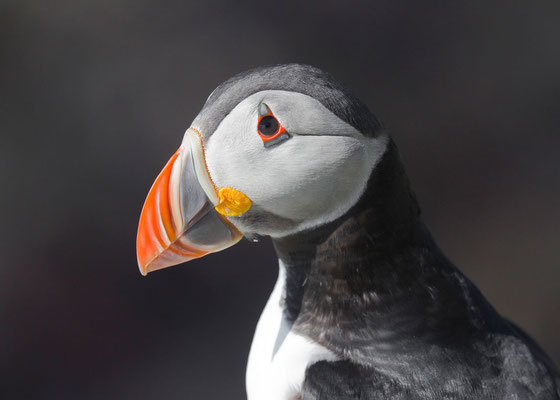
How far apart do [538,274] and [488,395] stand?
2.18m

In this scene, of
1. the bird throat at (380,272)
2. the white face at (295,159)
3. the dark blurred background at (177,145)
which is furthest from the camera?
the dark blurred background at (177,145)

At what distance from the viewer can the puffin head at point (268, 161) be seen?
1.42 meters

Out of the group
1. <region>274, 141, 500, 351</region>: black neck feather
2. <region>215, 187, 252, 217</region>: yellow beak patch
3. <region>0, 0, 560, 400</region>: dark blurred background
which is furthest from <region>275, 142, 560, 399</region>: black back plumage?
<region>0, 0, 560, 400</region>: dark blurred background

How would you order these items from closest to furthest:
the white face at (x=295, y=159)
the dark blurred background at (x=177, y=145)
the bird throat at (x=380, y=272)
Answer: the white face at (x=295, y=159) → the bird throat at (x=380, y=272) → the dark blurred background at (x=177, y=145)

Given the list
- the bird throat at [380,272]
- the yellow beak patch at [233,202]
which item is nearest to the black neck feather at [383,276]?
the bird throat at [380,272]

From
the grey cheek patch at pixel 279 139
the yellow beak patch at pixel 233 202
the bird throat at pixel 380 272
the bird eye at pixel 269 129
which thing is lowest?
the bird throat at pixel 380 272

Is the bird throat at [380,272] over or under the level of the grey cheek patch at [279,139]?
under

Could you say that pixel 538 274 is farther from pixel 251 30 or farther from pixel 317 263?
pixel 317 263

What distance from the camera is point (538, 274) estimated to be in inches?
138

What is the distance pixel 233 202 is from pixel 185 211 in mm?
114

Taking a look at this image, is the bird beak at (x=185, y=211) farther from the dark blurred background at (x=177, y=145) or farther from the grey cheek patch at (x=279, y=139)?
the dark blurred background at (x=177, y=145)

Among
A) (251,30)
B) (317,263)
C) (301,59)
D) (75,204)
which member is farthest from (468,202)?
(317,263)

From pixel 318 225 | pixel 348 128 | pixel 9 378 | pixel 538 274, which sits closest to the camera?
pixel 348 128

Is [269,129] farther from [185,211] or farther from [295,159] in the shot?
[185,211]
